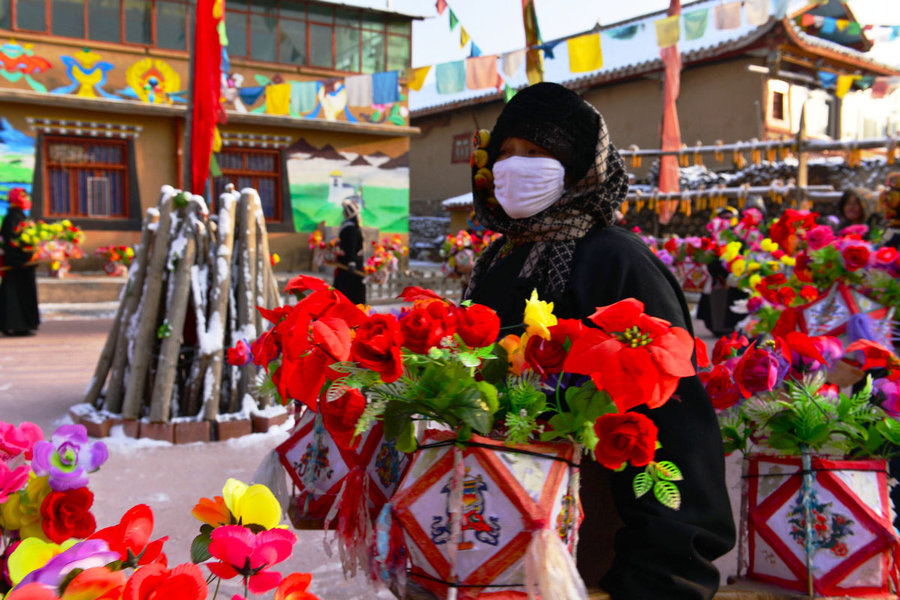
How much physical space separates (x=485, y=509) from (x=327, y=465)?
54cm

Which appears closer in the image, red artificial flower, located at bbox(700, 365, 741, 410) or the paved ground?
red artificial flower, located at bbox(700, 365, 741, 410)

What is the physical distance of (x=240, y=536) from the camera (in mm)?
858

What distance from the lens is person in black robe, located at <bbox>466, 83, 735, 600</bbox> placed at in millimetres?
1329

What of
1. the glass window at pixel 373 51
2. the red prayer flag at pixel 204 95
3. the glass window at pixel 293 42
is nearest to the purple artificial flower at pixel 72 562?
the red prayer flag at pixel 204 95

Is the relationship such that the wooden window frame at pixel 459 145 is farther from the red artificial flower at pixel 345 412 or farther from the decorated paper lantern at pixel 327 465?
the red artificial flower at pixel 345 412

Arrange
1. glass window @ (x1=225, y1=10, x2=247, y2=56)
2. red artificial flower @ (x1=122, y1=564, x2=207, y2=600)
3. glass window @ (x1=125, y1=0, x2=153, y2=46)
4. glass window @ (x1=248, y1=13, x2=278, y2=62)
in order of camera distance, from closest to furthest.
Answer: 1. red artificial flower @ (x1=122, y1=564, x2=207, y2=600)
2. glass window @ (x1=125, y1=0, x2=153, y2=46)
3. glass window @ (x1=225, y1=10, x2=247, y2=56)
4. glass window @ (x1=248, y1=13, x2=278, y2=62)

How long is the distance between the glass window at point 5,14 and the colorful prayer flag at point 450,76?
9.79 meters

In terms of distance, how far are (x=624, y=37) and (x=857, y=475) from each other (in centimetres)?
683

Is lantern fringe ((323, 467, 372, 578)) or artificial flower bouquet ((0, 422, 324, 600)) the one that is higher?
artificial flower bouquet ((0, 422, 324, 600))

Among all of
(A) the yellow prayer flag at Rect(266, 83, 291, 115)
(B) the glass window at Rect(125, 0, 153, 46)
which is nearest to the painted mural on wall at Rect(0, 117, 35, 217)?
(B) the glass window at Rect(125, 0, 153, 46)

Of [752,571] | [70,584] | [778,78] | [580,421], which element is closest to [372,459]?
[580,421]

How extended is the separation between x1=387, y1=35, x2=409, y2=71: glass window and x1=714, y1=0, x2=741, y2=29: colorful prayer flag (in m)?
10.4

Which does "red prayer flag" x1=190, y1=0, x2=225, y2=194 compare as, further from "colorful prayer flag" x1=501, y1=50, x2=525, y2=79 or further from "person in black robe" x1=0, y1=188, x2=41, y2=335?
"person in black robe" x1=0, y1=188, x2=41, y2=335

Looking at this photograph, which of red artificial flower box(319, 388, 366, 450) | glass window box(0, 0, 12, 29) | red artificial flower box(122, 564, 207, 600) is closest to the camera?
red artificial flower box(122, 564, 207, 600)
